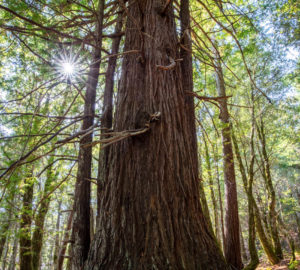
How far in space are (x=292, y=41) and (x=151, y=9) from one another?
6171 millimetres

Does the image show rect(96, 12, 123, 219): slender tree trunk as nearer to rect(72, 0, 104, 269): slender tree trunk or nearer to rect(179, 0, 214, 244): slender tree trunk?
rect(72, 0, 104, 269): slender tree trunk

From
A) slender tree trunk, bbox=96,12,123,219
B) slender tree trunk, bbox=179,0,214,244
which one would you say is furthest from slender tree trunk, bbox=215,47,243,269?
slender tree trunk, bbox=96,12,123,219

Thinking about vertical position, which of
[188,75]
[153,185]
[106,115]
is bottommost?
[153,185]

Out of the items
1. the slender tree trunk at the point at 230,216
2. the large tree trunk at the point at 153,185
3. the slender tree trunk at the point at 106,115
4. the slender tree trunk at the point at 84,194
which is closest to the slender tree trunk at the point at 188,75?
the large tree trunk at the point at 153,185

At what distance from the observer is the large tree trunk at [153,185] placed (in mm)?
1397

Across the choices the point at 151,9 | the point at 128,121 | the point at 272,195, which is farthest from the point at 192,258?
the point at 272,195

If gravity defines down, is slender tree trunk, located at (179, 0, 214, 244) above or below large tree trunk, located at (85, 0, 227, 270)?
above

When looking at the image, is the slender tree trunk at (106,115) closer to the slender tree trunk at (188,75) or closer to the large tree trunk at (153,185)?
the large tree trunk at (153,185)

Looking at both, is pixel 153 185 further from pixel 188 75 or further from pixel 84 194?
pixel 188 75

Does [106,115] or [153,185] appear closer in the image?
[153,185]

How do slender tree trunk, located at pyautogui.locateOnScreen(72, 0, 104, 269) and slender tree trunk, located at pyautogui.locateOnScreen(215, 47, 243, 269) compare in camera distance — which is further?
slender tree trunk, located at pyautogui.locateOnScreen(215, 47, 243, 269)

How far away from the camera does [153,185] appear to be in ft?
5.18

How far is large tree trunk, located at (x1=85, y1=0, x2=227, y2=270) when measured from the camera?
4.58 feet

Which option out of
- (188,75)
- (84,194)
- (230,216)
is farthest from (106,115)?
(230,216)
